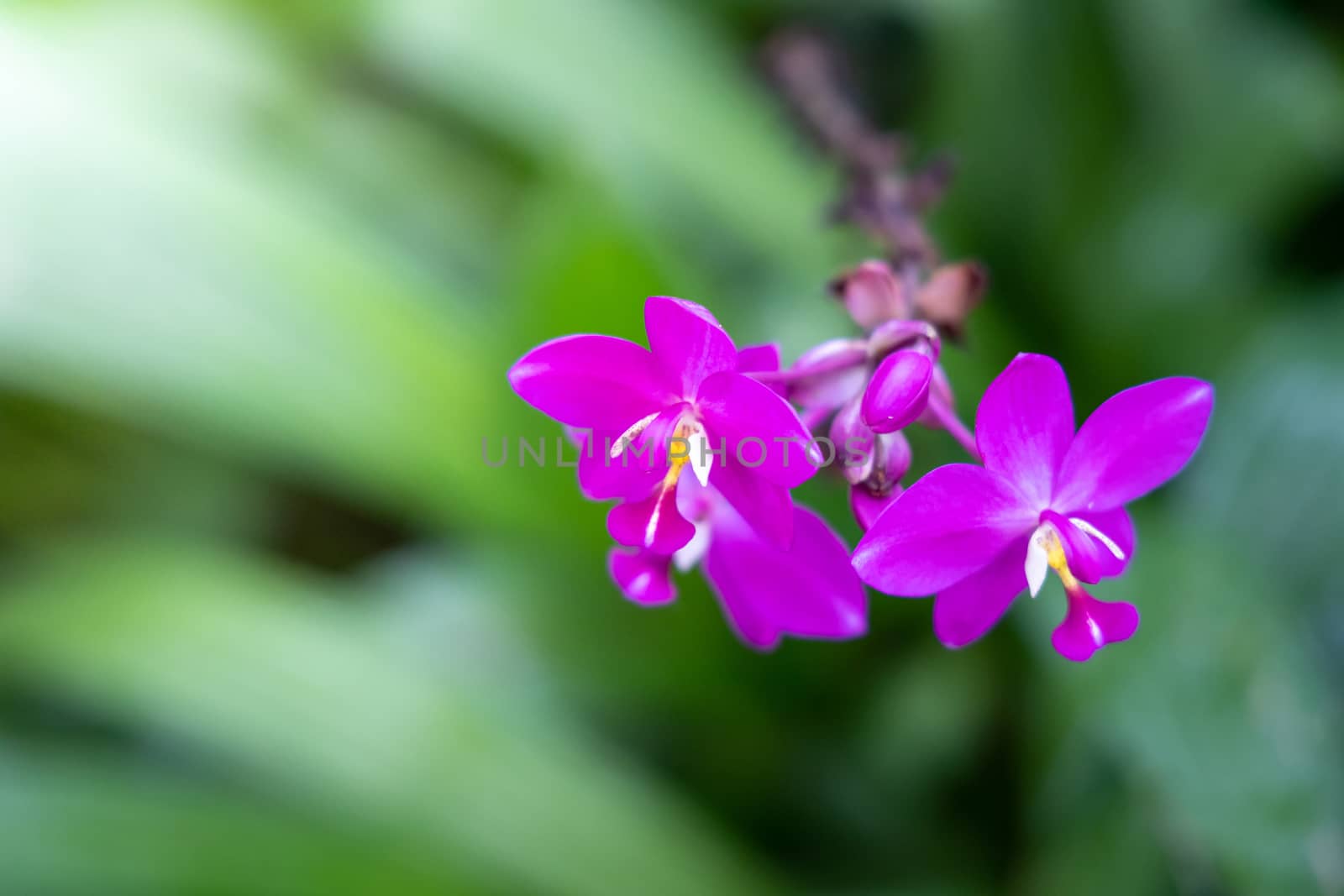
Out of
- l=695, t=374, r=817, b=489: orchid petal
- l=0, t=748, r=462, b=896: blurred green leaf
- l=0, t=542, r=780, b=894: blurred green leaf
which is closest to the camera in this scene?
l=695, t=374, r=817, b=489: orchid petal

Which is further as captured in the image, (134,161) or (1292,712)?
(134,161)

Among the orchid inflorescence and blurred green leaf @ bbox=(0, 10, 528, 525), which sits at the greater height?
blurred green leaf @ bbox=(0, 10, 528, 525)

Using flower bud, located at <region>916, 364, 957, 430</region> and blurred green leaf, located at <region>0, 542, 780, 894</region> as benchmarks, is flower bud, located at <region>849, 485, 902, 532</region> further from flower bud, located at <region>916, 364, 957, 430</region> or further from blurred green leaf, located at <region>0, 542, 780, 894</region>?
blurred green leaf, located at <region>0, 542, 780, 894</region>

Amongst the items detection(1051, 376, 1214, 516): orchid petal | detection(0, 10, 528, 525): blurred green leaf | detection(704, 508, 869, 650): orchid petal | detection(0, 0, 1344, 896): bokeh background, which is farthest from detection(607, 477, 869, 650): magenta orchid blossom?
detection(0, 10, 528, 525): blurred green leaf

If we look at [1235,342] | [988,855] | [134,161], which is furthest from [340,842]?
[1235,342]

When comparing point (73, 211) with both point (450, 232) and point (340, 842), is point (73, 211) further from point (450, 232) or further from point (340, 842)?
point (340, 842)

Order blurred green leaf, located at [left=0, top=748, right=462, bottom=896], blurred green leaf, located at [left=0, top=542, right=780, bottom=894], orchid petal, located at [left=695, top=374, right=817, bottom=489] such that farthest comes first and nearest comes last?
1. blurred green leaf, located at [left=0, top=542, right=780, bottom=894]
2. blurred green leaf, located at [left=0, top=748, right=462, bottom=896]
3. orchid petal, located at [left=695, top=374, right=817, bottom=489]

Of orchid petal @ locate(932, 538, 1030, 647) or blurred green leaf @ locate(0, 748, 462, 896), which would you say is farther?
blurred green leaf @ locate(0, 748, 462, 896)

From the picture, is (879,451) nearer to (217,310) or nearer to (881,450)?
(881,450)
